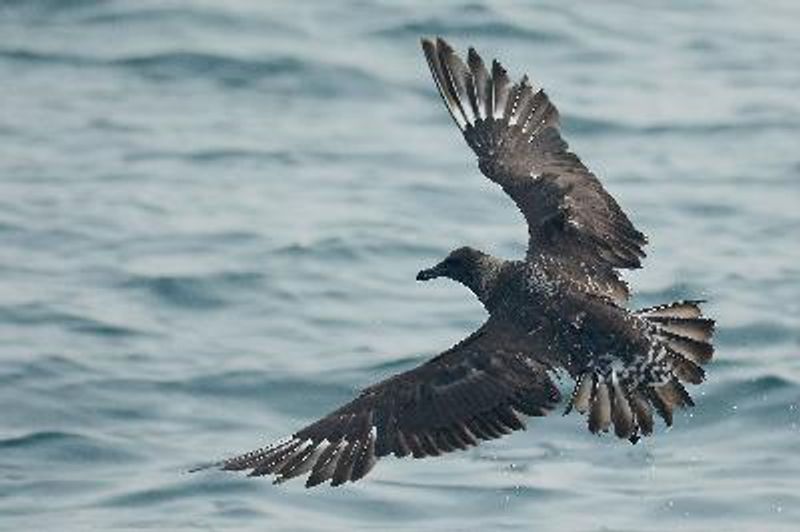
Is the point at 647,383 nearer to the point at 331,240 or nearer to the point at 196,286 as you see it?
the point at 196,286

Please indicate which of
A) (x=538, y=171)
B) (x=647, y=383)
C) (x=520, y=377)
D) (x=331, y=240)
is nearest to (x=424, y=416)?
(x=520, y=377)

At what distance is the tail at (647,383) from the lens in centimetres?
928

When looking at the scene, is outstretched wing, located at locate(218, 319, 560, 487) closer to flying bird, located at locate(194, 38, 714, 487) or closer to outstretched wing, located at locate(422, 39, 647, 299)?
flying bird, located at locate(194, 38, 714, 487)

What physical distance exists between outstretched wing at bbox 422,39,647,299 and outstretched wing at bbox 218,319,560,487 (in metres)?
0.65

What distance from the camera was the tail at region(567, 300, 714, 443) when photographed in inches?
365

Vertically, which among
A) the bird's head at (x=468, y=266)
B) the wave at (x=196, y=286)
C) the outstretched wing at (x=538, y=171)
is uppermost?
the outstretched wing at (x=538, y=171)

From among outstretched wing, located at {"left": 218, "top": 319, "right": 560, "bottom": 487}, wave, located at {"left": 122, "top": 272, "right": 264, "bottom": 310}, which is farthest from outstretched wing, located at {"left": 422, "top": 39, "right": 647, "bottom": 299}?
wave, located at {"left": 122, "top": 272, "right": 264, "bottom": 310}

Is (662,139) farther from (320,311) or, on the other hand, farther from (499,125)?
(499,125)

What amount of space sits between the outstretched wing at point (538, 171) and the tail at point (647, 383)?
500mm

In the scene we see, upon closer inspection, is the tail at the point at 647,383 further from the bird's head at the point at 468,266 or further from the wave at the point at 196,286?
the wave at the point at 196,286

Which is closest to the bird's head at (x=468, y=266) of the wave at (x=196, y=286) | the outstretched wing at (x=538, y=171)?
the outstretched wing at (x=538, y=171)

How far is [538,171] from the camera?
34.4ft

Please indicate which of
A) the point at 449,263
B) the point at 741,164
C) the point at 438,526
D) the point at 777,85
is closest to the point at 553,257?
the point at 449,263

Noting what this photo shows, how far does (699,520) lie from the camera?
36.0 feet
